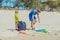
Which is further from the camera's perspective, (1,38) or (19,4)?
(19,4)

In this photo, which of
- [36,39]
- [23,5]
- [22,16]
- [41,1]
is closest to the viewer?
[36,39]

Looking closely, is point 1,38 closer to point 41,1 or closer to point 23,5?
point 23,5

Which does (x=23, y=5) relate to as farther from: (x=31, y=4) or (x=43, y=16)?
(x=43, y=16)

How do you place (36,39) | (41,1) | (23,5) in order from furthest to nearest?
1. (41,1)
2. (23,5)
3. (36,39)

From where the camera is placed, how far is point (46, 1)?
39.2 m

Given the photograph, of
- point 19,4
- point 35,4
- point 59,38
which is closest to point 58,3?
point 35,4

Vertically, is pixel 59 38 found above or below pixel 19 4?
below

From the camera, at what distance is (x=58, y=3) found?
3769 centimetres

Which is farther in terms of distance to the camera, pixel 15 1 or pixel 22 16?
pixel 15 1

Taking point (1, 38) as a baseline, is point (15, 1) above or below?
above

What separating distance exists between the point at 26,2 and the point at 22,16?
604 inches

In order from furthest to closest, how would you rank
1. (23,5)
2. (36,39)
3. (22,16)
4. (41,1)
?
(41,1) < (23,5) < (22,16) < (36,39)

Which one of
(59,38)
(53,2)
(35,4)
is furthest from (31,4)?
(59,38)

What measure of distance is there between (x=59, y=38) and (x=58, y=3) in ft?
88.3
